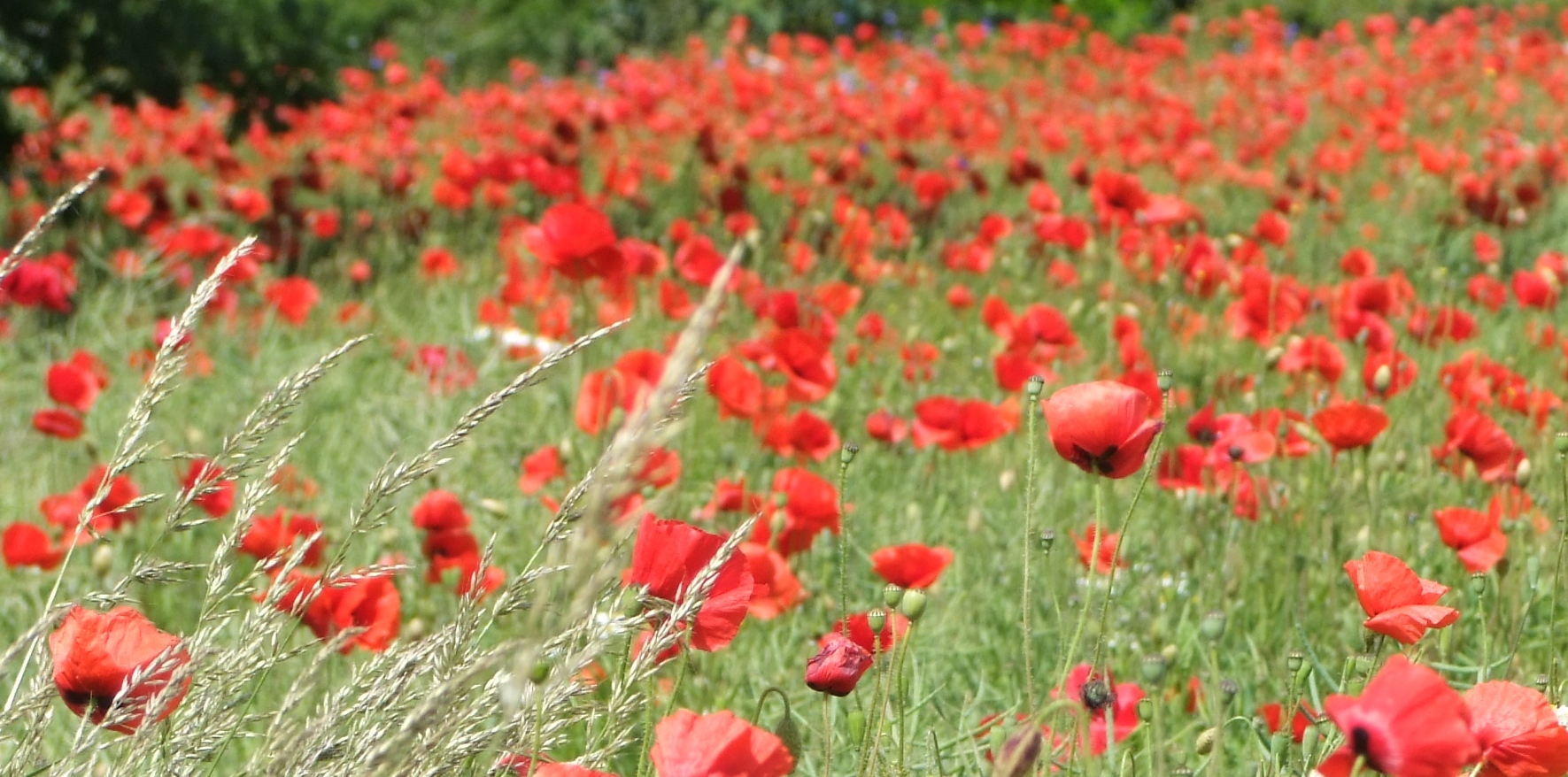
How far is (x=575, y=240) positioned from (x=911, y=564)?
97 cm

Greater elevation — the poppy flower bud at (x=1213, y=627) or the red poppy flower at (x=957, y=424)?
the poppy flower bud at (x=1213, y=627)

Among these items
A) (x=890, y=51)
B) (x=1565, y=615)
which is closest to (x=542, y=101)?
(x=890, y=51)

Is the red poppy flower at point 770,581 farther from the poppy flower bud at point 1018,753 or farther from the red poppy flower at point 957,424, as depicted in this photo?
the poppy flower bud at point 1018,753

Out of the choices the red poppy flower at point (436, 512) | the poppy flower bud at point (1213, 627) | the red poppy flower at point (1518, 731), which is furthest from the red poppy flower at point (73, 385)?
the red poppy flower at point (1518, 731)

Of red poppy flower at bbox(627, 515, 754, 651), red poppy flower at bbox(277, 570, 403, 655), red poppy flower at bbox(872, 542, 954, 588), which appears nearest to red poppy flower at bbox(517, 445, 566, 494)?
red poppy flower at bbox(277, 570, 403, 655)

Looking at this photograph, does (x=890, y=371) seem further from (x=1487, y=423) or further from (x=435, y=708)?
(x=435, y=708)

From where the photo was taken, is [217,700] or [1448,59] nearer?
[217,700]

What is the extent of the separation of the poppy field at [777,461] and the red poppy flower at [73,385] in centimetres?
1

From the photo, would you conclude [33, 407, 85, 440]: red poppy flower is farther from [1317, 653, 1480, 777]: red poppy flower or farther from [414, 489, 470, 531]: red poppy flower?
[1317, 653, 1480, 777]: red poppy flower

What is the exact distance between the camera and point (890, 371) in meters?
3.51

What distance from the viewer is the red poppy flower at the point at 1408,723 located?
90cm

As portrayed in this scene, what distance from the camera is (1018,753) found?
0.98 metres

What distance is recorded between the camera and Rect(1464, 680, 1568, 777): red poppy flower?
3.45ft

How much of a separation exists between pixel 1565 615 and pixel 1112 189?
5.05ft
